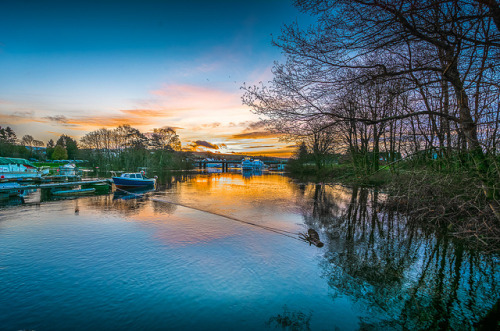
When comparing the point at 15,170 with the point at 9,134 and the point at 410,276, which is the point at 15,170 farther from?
the point at 9,134

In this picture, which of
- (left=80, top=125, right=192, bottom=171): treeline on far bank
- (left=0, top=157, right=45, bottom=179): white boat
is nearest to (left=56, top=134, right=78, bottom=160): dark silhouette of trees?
(left=80, top=125, right=192, bottom=171): treeline on far bank

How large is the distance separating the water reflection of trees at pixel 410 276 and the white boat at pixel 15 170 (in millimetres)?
37642

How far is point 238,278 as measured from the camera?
20.1 feet

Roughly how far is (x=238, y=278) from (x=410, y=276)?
426 cm

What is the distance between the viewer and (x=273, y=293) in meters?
5.43

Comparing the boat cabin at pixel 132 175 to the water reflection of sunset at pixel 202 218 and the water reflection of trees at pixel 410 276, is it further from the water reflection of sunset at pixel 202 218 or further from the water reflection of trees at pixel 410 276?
the water reflection of trees at pixel 410 276

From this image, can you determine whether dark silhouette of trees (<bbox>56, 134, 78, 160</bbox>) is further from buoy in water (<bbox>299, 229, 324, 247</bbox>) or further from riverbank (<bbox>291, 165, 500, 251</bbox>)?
riverbank (<bbox>291, 165, 500, 251</bbox>)

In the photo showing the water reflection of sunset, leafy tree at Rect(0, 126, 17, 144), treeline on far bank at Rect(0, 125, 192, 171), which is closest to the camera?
the water reflection of sunset

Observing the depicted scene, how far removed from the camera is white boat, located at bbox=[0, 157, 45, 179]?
100ft

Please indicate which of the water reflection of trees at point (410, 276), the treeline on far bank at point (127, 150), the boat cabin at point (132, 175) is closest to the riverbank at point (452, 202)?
the water reflection of trees at point (410, 276)

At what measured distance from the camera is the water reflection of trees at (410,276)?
14.9 ft

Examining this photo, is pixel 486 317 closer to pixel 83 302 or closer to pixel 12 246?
pixel 83 302

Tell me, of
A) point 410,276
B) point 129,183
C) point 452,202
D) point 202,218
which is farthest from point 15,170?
point 452,202

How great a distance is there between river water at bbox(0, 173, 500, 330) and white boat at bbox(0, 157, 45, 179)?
2751 cm
